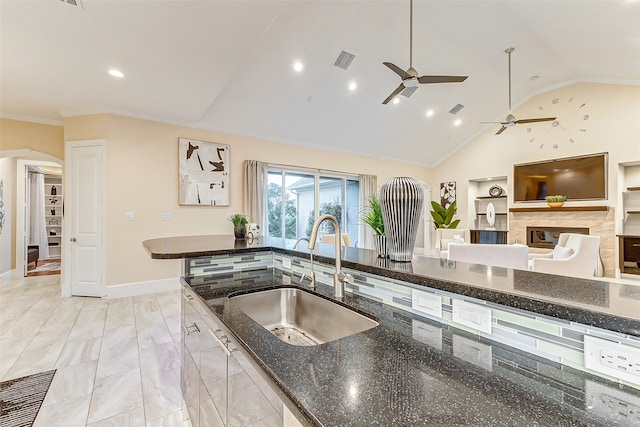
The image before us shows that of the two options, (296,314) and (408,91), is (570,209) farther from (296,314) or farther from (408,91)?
(296,314)

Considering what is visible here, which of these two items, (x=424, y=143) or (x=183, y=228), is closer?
(x=183, y=228)

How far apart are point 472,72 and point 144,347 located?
627 cm

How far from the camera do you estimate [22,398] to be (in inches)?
72.7

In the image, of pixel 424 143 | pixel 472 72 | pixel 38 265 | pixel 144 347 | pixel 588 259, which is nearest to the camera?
pixel 144 347

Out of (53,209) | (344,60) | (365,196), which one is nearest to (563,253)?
(344,60)

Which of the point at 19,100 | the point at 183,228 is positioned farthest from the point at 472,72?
the point at 19,100

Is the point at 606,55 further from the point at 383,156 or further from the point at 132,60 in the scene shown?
the point at 132,60

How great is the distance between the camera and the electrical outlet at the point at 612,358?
0.56 m

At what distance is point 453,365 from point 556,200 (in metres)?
6.99

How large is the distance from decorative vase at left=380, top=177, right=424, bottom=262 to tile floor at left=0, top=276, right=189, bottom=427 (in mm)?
1667

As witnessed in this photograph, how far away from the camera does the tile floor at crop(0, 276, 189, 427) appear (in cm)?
175

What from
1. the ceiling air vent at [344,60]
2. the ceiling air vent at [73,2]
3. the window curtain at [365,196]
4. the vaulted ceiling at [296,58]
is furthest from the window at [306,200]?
the ceiling air vent at [73,2]

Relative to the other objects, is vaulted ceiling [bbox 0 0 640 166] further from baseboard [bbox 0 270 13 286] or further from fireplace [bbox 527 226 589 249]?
fireplace [bbox 527 226 589 249]

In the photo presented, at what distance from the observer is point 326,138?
19.1ft
